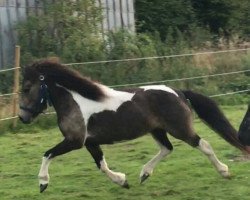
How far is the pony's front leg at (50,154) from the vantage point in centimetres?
655

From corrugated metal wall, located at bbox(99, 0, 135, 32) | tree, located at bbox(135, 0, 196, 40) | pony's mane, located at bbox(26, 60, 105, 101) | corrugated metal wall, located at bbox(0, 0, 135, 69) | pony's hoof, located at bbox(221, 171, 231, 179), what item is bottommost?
tree, located at bbox(135, 0, 196, 40)

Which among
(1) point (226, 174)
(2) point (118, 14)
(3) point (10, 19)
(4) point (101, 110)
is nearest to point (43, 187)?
(4) point (101, 110)

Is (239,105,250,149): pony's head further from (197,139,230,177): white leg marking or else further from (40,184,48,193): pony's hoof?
(40,184,48,193): pony's hoof

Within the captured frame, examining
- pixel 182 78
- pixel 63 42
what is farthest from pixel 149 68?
pixel 63 42

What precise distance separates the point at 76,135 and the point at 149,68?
7.97 meters

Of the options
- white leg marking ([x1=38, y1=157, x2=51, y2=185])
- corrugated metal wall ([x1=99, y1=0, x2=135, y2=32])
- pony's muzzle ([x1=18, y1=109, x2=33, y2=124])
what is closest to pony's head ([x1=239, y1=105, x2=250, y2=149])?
white leg marking ([x1=38, y1=157, x2=51, y2=185])

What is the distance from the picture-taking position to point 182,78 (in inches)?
590

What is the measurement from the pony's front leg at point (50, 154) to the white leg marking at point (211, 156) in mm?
1309

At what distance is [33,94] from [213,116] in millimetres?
2023

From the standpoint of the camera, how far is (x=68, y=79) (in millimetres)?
6902

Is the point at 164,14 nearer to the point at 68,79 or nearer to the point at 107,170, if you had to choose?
the point at 68,79

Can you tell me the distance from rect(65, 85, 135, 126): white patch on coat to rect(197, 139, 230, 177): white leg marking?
92 centimetres

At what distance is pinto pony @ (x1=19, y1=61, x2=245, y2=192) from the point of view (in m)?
6.78

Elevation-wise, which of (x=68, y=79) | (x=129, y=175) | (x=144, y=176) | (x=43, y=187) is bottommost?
(x=129, y=175)
